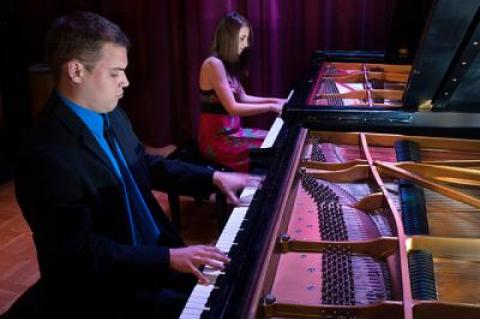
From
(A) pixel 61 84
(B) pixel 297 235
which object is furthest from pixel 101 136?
(B) pixel 297 235

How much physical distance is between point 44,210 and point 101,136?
37 centimetres

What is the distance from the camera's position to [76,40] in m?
1.76

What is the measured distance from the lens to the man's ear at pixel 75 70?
69.1 inches

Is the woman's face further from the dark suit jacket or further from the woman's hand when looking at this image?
the dark suit jacket

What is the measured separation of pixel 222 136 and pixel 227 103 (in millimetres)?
221

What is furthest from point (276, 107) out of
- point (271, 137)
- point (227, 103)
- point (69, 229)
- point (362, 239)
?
point (69, 229)

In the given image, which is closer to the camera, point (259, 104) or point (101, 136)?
point (101, 136)

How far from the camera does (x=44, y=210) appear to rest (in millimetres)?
1667

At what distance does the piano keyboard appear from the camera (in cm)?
160

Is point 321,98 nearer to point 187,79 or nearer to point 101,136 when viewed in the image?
point 101,136

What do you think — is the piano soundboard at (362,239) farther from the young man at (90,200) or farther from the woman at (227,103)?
the woman at (227,103)

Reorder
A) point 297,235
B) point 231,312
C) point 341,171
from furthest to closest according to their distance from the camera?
point 341,171
point 297,235
point 231,312

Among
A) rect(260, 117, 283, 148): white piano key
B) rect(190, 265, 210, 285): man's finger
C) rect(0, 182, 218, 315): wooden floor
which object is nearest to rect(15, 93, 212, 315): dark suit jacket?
rect(190, 265, 210, 285): man's finger

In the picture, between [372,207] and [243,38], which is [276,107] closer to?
[243,38]
